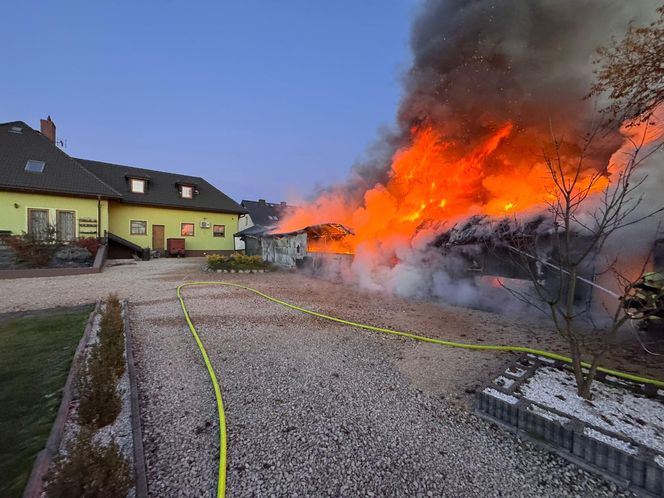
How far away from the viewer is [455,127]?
450 inches

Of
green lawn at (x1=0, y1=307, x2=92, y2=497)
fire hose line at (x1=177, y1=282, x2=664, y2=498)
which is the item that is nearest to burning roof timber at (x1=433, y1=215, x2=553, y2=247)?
fire hose line at (x1=177, y1=282, x2=664, y2=498)

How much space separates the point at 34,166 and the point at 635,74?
89.2ft

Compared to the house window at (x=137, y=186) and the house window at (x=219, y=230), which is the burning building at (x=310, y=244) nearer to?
the house window at (x=219, y=230)

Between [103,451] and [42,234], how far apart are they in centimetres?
1782

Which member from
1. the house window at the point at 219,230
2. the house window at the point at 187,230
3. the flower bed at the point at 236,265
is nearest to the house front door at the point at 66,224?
the house window at the point at 187,230

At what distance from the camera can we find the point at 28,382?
11.9 ft

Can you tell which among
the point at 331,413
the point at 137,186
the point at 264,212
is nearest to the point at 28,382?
the point at 331,413

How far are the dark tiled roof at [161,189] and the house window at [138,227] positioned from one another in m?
1.48

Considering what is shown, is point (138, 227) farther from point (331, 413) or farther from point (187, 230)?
point (331, 413)

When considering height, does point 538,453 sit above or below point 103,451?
below

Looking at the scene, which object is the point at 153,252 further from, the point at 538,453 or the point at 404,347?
the point at 538,453

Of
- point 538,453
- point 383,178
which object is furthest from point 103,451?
point 383,178

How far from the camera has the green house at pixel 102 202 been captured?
52.0 feet

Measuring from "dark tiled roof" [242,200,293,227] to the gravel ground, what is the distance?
26300 millimetres
